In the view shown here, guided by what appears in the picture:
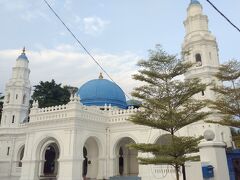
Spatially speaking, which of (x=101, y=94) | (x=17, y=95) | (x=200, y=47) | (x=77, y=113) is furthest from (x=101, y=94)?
(x=17, y=95)

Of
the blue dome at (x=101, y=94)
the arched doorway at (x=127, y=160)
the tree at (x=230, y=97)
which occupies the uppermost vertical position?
the blue dome at (x=101, y=94)

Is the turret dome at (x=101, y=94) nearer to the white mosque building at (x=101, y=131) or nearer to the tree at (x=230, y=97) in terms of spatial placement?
the white mosque building at (x=101, y=131)

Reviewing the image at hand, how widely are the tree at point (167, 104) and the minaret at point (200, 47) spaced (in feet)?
30.9

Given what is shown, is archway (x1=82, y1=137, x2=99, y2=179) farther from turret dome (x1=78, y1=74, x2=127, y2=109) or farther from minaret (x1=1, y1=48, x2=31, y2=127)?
minaret (x1=1, y1=48, x2=31, y2=127)

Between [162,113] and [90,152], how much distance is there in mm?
13070

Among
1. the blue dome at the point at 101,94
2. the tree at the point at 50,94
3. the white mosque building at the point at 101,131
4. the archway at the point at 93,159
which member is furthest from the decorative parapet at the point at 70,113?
the tree at the point at 50,94

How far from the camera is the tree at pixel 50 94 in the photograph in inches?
1582

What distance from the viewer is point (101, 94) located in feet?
93.5

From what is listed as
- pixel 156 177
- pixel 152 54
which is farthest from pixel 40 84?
pixel 152 54

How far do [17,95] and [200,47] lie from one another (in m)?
22.0

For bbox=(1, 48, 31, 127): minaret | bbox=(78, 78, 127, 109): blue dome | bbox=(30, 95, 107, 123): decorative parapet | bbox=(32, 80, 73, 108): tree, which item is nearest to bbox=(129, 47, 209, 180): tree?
bbox=(30, 95, 107, 123): decorative parapet

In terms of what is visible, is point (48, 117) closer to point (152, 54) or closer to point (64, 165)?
point (64, 165)

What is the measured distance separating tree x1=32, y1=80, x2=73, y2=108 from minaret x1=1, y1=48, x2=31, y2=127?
6686mm

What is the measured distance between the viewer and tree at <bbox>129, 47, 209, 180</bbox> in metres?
12.6
